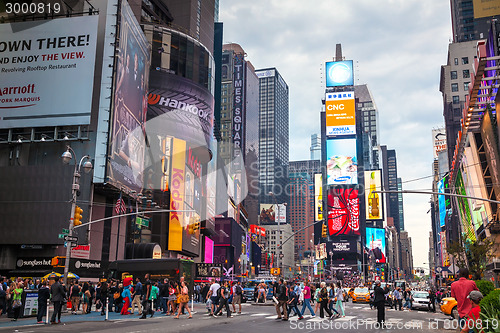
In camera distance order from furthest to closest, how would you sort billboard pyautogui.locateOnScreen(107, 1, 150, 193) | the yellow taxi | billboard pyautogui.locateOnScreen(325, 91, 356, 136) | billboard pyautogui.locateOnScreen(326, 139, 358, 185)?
billboard pyautogui.locateOnScreen(326, 139, 358, 185), billboard pyautogui.locateOnScreen(325, 91, 356, 136), the yellow taxi, billboard pyautogui.locateOnScreen(107, 1, 150, 193)

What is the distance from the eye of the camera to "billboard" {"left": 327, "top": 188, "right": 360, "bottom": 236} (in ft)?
525

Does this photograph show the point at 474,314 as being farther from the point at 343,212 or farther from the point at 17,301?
the point at 343,212

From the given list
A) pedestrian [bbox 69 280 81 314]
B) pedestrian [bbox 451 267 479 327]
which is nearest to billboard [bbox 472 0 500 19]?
pedestrian [bbox 69 280 81 314]

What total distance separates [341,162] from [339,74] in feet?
98.2

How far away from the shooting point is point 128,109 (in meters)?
49.6

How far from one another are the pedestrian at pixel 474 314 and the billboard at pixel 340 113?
146m

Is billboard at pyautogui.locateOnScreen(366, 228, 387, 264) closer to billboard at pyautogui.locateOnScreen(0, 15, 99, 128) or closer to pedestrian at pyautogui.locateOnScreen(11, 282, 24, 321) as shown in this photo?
billboard at pyautogui.locateOnScreen(0, 15, 99, 128)

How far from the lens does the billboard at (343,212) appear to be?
525 feet

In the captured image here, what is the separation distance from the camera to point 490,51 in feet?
129

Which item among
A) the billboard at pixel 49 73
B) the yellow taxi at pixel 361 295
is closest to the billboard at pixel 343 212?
the yellow taxi at pixel 361 295

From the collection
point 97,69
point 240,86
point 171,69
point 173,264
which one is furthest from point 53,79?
point 240,86

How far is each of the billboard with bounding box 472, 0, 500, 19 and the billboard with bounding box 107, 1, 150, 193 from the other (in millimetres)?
70994

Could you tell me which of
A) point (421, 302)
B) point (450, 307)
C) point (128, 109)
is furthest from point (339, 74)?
point (450, 307)

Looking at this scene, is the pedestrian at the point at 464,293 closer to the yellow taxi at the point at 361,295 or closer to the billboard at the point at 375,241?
the yellow taxi at the point at 361,295
